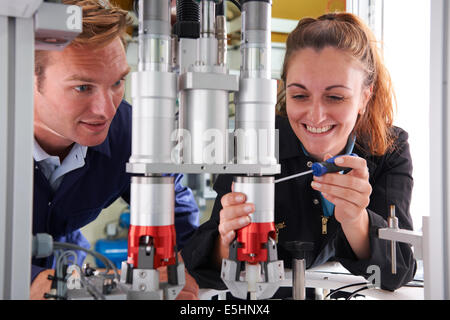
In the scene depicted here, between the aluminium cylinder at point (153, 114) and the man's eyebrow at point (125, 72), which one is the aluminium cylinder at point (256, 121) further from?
the man's eyebrow at point (125, 72)

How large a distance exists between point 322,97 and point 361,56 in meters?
0.20

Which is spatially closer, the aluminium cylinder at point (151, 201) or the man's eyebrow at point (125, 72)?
the aluminium cylinder at point (151, 201)

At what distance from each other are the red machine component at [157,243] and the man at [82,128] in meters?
0.31

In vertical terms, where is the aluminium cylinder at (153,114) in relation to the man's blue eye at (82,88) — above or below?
below

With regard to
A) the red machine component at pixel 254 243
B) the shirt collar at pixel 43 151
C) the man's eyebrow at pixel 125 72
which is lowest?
the red machine component at pixel 254 243

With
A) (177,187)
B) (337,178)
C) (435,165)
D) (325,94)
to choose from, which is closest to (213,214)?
(177,187)

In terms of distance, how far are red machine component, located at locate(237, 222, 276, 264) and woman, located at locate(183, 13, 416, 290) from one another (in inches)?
13.5

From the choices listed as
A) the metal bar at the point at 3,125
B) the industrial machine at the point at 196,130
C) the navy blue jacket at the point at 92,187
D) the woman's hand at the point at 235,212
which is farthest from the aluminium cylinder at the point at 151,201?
the navy blue jacket at the point at 92,187

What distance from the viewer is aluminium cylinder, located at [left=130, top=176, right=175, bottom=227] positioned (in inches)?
37.5

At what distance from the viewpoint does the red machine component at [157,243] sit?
95 cm

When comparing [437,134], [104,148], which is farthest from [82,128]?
[437,134]

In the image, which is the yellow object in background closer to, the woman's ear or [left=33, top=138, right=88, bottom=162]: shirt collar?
the woman's ear

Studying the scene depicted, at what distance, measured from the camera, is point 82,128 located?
125 centimetres

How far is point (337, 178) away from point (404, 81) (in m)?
0.42
